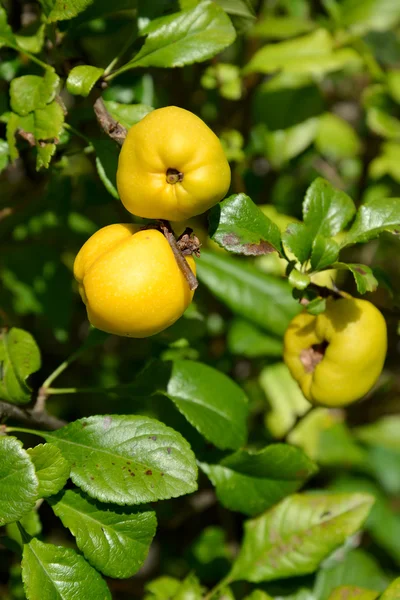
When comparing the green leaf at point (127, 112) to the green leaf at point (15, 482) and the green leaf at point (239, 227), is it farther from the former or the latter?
the green leaf at point (15, 482)

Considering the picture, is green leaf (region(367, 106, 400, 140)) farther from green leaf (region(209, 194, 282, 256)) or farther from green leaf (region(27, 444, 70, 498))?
green leaf (region(27, 444, 70, 498))

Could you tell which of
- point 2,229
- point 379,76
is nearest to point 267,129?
point 379,76

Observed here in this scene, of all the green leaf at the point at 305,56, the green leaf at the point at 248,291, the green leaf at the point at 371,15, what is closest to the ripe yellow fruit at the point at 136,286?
the green leaf at the point at 248,291

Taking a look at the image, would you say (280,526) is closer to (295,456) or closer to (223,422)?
(295,456)

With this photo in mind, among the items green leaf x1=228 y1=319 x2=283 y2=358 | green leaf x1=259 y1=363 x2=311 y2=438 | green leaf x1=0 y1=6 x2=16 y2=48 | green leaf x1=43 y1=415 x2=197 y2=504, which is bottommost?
green leaf x1=259 y1=363 x2=311 y2=438

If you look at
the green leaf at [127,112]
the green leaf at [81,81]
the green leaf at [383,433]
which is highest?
the green leaf at [81,81]

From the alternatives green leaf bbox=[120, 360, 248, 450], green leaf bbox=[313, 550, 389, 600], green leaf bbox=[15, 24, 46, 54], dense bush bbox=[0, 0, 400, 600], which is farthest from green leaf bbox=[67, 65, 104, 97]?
green leaf bbox=[313, 550, 389, 600]

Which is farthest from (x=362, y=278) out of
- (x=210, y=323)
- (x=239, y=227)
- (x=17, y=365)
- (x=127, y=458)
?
(x=210, y=323)
